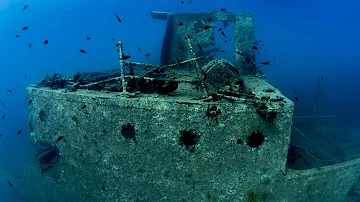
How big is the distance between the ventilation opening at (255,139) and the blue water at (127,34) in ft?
120

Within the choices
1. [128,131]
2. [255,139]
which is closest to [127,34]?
[128,131]

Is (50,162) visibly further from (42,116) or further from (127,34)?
(127,34)

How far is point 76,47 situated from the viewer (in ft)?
338

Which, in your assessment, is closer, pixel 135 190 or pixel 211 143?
pixel 211 143

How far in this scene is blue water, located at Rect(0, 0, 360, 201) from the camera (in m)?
62.8

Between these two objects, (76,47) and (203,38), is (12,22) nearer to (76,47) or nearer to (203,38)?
(76,47)

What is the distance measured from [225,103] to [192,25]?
7034 millimetres

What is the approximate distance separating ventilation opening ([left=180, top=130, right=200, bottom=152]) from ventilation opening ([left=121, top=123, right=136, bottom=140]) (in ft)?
4.02

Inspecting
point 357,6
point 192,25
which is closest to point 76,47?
point 192,25

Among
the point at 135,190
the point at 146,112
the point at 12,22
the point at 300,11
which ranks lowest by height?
the point at 135,190

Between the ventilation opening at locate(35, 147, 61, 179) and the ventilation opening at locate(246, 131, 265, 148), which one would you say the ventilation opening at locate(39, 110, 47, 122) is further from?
the ventilation opening at locate(246, 131, 265, 148)

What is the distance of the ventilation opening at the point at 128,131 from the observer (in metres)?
6.19

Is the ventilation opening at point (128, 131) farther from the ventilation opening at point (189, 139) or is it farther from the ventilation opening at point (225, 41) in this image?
the ventilation opening at point (225, 41)

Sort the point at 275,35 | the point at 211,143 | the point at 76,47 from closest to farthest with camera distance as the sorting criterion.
→ the point at 211,143 → the point at 76,47 → the point at 275,35
